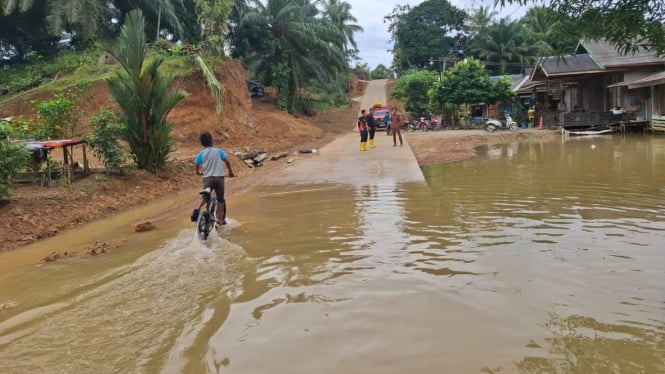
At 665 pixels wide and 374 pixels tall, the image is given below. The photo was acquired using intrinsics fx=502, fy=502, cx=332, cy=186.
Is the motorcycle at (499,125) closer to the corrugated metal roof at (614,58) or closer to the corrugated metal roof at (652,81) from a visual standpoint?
the corrugated metal roof at (614,58)

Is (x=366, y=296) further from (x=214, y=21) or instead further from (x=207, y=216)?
(x=214, y=21)

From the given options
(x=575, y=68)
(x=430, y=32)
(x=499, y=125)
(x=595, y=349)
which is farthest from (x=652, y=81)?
(x=430, y=32)

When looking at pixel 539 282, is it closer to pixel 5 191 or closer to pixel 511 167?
pixel 5 191

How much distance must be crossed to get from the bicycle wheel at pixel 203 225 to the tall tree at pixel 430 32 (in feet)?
192

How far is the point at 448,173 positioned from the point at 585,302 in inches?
387

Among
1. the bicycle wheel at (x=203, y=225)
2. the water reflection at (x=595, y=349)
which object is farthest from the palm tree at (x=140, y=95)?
the water reflection at (x=595, y=349)

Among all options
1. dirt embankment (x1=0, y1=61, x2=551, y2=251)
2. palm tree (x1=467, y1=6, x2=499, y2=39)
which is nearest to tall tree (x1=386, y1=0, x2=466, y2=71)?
palm tree (x1=467, y1=6, x2=499, y2=39)

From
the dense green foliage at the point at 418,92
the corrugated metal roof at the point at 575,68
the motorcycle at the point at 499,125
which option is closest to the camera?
the corrugated metal roof at the point at 575,68

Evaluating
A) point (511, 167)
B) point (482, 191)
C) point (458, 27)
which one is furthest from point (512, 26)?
point (482, 191)

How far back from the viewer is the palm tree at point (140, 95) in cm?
Result: 1250

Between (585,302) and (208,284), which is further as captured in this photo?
(208,284)

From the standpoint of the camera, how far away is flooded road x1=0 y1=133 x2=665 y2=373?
354cm

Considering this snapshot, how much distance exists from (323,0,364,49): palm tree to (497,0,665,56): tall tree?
174 feet

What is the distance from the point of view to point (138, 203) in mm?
11320
